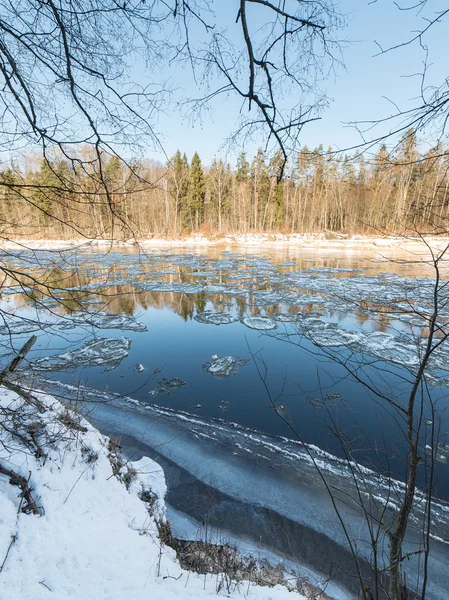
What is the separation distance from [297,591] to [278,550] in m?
0.44

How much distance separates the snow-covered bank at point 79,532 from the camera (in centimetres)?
175

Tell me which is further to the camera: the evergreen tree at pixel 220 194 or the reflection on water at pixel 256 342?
the evergreen tree at pixel 220 194

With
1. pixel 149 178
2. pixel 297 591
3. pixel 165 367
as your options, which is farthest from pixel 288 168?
pixel 165 367

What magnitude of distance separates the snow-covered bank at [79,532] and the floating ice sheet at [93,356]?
130 inches

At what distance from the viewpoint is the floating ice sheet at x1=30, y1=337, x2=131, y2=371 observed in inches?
245

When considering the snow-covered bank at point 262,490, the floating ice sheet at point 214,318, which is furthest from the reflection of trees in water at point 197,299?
the snow-covered bank at point 262,490

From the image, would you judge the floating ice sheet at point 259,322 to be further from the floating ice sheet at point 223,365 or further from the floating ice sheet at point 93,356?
the floating ice sheet at point 93,356

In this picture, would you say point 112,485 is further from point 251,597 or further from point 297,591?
point 297,591

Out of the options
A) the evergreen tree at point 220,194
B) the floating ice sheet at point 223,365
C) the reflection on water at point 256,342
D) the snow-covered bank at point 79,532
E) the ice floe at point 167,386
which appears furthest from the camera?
the evergreen tree at point 220,194

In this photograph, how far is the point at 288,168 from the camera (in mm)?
1868

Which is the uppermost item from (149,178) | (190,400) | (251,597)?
(149,178)

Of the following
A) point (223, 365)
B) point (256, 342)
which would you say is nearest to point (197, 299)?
point (256, 342)

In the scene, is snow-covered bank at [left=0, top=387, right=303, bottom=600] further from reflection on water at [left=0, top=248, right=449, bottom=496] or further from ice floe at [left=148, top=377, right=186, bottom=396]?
ice floe at [left=148, top=377, right=186, bottom=396]

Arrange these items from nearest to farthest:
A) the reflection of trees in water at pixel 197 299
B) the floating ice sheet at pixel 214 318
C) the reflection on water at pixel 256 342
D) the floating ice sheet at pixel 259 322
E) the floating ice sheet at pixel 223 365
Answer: the reflection on water at pixel 256 342 → the floating ice sheet at pixel 223 365 → the floating ice sheet at pixel 259 322 → the floating ice sheet at pixel 214 318 → the reflection of trees in water at pixel 197 299
